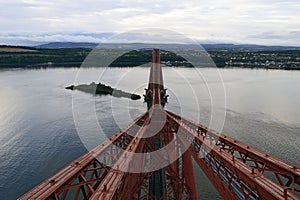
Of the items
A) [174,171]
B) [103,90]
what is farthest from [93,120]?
[174,171]

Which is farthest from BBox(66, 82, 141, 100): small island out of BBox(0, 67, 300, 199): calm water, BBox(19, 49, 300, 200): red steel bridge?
BBox(19, 49, 300, 200): red steel bridge

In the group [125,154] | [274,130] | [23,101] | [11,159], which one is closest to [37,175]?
[11,159]

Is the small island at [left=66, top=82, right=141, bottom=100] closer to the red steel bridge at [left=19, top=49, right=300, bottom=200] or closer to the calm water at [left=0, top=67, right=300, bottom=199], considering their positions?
the calm water at [left=0, top=67, right=300, bottom=199]

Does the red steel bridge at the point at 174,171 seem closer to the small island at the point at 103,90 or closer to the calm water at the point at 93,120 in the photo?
the calm water at the point at 93,120

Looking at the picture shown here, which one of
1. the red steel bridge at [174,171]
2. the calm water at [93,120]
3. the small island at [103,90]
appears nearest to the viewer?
the red steel bridge at [174,171]

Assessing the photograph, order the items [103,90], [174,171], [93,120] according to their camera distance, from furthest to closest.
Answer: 1. [103,90]
2. [93,120]
3. [174,171]

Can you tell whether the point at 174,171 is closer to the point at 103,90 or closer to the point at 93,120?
the point at 93,120

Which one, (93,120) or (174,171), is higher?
(174,171)

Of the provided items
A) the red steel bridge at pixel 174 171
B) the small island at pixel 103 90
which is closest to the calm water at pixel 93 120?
the small island at pixel 103 90
